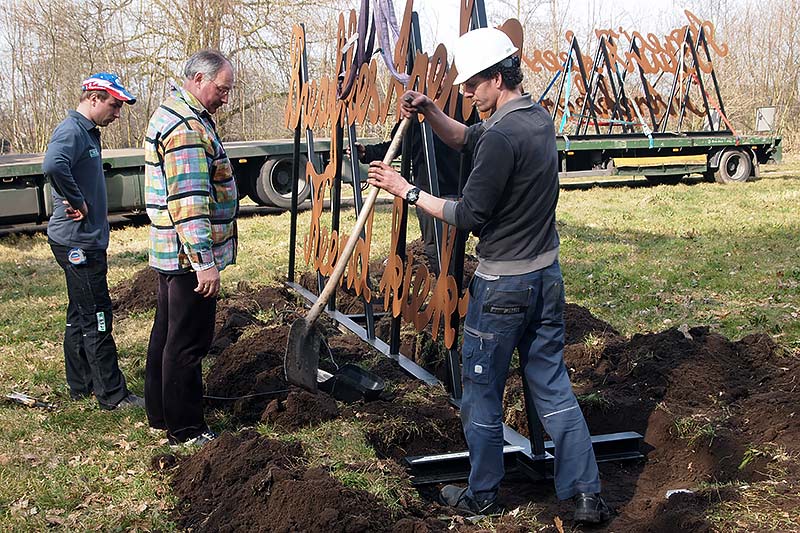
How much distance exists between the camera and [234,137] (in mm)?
24203

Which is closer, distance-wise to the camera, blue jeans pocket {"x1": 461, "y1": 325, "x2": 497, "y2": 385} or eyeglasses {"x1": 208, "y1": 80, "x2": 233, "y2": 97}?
blue jeans pocket {"x1": 461, "y1": 325, "x2": 497, "y2": 385}

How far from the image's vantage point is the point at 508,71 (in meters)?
3.44

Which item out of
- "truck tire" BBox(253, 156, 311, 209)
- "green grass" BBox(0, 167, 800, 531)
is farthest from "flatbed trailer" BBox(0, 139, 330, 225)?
"green grass" BBox(0, 167, 800, 531)

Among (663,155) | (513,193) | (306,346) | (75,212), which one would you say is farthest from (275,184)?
(513,193)

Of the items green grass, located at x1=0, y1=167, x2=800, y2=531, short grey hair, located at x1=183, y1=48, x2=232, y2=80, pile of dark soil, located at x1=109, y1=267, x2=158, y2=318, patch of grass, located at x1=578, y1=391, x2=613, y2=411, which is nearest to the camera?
green grass, located at x1=0, y1=167, x2=800, y2=531

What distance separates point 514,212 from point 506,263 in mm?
221

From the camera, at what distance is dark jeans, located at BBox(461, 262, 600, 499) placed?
3.49 meters

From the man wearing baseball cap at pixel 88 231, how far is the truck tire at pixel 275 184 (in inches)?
379

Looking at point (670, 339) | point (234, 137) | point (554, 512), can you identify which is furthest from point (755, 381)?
point (234, 137)

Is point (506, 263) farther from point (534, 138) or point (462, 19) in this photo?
point (462, 19)

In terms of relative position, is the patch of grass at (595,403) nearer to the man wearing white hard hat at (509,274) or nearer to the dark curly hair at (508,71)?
the man wearing white hard hat at (509,274)

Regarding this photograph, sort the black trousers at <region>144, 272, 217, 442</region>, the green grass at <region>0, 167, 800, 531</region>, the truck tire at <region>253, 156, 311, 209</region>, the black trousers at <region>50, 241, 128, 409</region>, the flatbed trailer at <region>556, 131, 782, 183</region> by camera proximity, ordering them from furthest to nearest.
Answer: the flatbed trailer at <region>556, 131, 782, 183</region> → the truck tire at <region>253, 156, 311, 209</region> → the black trousers at <region>50, 241, 128, 409</region> → the black trousers at <region>144, 272, 217, 442</region> → the green grass at <region>0, 167, 800, 531</region>

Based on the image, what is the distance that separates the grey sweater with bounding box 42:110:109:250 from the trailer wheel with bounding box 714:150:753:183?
17.1 meters

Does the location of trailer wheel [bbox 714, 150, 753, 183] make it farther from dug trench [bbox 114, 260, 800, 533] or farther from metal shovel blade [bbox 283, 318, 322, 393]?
metal shovel blade [bbox 283, 318, 322, 393]
